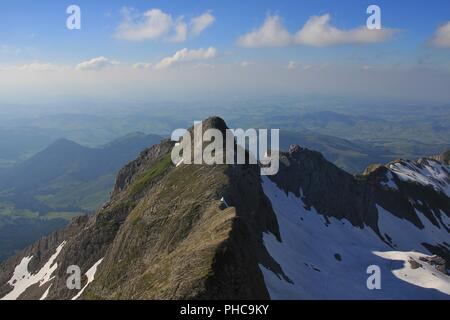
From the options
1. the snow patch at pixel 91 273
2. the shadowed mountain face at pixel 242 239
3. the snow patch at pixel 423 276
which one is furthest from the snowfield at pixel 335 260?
the snow patch at pixel 91 273

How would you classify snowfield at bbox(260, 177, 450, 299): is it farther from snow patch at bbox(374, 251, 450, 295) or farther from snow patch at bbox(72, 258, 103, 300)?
snow patch at bbox(72, 258, 103, 300)

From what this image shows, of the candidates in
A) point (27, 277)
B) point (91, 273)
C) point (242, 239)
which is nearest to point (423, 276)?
point (91, 273)

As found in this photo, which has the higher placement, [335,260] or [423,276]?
[335,260]

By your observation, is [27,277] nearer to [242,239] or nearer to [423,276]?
[242,239]

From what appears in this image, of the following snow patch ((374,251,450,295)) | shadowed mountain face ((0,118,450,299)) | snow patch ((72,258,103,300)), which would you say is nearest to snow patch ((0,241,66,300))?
shadowed mountain face ((0,118,450,299))

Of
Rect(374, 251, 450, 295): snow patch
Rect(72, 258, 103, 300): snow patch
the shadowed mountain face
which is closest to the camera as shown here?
the shadowed mountain face
